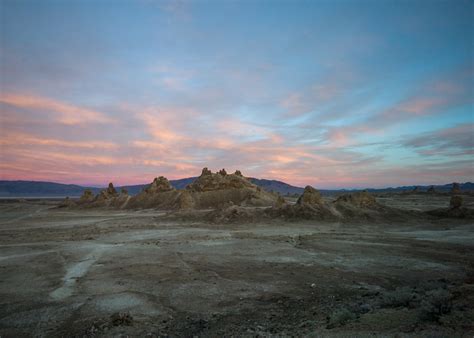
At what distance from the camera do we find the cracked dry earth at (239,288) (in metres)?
7.30

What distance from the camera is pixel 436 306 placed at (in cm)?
686

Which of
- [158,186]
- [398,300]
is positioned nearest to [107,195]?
[158,186]

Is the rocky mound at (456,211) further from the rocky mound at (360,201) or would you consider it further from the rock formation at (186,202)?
the rock formation at (186,202)

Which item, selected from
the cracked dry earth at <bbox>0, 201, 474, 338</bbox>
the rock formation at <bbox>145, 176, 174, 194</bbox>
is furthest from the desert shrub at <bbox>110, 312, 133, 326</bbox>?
the rock formation at <bbox>145, 176, 174, 194</bbox>

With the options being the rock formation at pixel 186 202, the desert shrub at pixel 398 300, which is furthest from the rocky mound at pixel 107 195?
the desert shrub at pixel 398 300

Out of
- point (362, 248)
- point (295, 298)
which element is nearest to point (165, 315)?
point (295, 298)

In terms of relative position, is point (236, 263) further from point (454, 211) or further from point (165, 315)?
point (454, 211)

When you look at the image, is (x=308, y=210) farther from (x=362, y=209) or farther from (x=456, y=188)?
(x=456, y=188)

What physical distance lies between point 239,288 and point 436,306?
623 cm

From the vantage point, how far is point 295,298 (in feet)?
32.9

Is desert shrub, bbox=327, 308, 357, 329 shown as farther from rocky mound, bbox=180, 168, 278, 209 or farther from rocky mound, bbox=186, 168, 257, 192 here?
rocky mound, bbox=186, 168, 257, 192

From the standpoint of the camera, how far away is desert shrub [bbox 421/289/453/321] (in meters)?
6.43

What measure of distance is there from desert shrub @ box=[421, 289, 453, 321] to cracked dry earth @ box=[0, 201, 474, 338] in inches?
0.9

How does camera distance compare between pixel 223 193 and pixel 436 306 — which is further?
pixel 223 193
